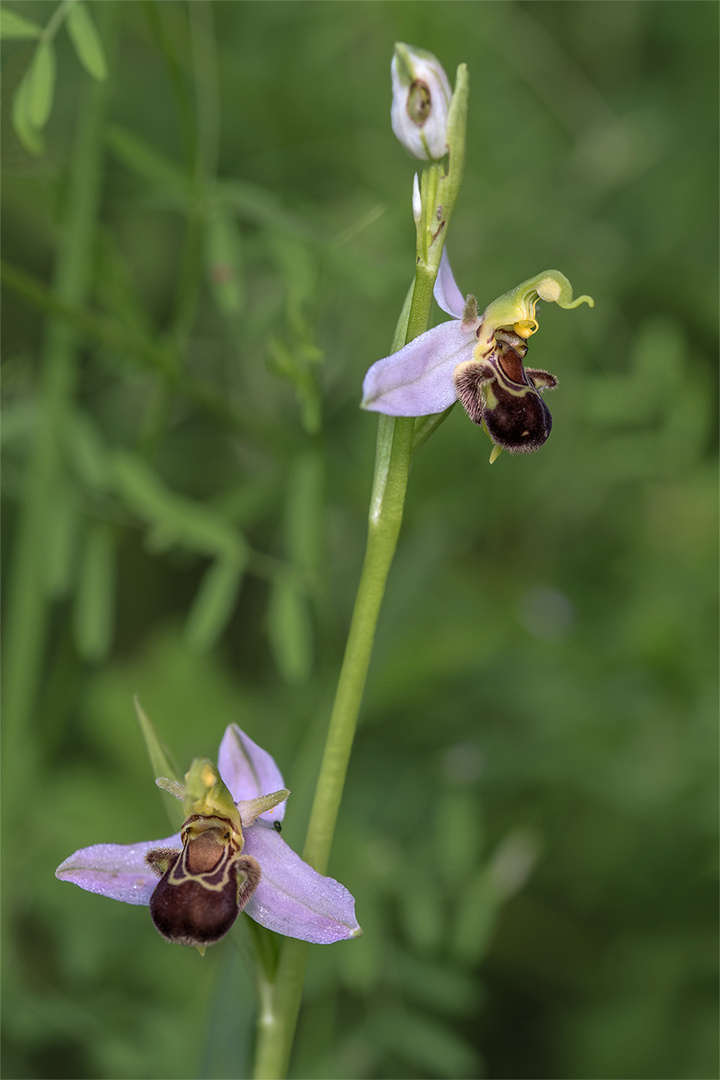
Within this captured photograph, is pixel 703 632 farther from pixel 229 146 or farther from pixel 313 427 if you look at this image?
pixel 229 146

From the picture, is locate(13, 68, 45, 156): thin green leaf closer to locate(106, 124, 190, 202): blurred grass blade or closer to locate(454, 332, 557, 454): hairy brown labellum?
locate(106, 124, 190, 202): blurred grass blade

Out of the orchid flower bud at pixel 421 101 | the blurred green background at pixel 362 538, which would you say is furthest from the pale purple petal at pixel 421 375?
the blurred green background at pixel 362 538

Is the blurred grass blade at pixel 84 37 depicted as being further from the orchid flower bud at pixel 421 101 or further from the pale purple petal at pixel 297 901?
the pale purple petal at pixel 297 901

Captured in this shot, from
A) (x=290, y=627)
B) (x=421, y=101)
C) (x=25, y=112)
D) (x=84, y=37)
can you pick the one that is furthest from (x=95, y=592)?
(x=421, y=101)

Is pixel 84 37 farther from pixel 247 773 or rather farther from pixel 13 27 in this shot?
pixel 247 773

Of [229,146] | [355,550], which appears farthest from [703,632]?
[229,146]
